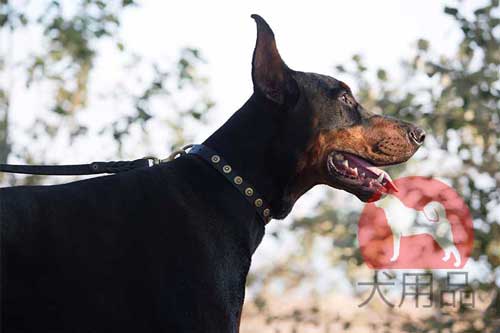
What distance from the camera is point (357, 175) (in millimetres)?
4359

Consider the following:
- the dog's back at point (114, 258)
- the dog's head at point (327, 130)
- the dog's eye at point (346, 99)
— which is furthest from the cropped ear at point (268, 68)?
the dog's back at point (114, 258)

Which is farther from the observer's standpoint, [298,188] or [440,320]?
[440,320]

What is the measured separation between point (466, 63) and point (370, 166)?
12.8 feet

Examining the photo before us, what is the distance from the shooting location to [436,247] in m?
7.88

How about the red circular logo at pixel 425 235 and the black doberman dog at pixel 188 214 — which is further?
the red circular logo at pixel 425 235

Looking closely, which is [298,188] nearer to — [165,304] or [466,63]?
[165,304]

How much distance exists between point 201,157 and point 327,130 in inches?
23.4

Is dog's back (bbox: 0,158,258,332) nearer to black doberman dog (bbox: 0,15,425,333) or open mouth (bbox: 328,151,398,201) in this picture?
black doberman dog (bbox: 0,15,425,333)

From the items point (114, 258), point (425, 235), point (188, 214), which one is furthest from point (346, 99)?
point (425, 235)

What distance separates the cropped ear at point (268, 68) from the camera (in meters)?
4.15

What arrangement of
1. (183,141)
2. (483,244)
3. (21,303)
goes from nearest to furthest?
(21,303) → (483,244) → (183,141)

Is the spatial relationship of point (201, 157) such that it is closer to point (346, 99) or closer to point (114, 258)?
point (114, 258)

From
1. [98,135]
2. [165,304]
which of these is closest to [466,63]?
[98,135]

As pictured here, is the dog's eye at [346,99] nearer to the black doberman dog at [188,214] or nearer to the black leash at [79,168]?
the black doberman dog at [188,214]
